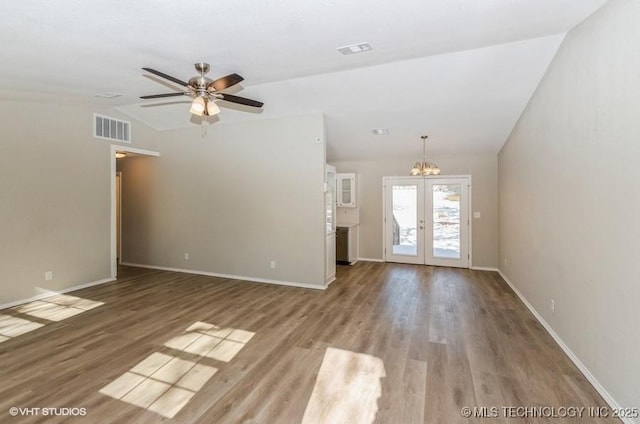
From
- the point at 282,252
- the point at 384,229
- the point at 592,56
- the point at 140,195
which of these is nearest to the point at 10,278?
the point at 140,195

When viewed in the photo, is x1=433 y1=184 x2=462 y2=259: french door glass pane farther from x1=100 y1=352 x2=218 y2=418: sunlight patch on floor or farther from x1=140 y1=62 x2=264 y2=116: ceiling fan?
x1=100 y1=352 x2=218 y2=418: sunlight patch on floor

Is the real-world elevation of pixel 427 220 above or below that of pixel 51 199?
below

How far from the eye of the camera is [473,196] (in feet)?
22.4

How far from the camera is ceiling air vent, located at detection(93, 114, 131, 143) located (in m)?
5.34

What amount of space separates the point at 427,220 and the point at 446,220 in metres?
0.42

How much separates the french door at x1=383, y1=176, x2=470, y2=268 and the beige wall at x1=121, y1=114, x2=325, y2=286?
290 cm

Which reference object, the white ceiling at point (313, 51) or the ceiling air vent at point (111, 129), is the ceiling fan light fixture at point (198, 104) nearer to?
the white ceiling at point (313, 51)

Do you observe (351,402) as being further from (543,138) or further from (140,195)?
(140,195)

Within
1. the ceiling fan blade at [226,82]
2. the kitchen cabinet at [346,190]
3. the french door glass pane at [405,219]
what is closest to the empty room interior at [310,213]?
the ceiling fan blade at [226,82]

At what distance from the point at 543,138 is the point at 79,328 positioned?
5991 mm

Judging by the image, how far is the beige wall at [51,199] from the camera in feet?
14.2

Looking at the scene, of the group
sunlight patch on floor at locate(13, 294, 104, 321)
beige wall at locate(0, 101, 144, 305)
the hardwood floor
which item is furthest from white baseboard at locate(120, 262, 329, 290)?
sunlight patch on floor at locate(13, 294, 104, 321)

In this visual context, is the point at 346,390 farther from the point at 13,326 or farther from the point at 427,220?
the point at 427,220

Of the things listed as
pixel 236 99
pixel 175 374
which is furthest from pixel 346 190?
pixel 175 374
